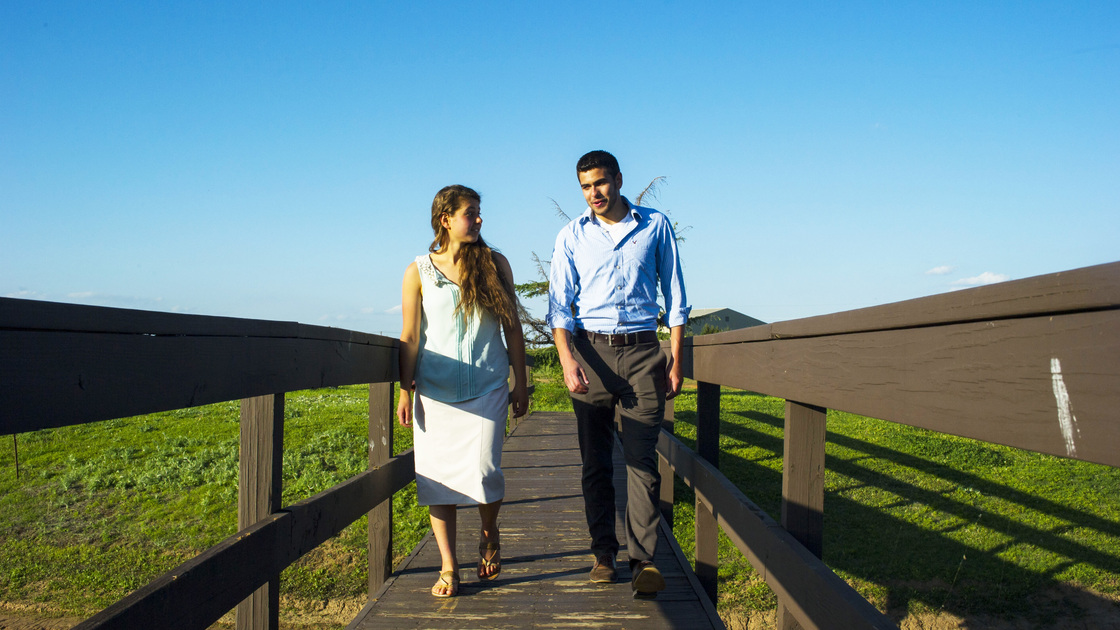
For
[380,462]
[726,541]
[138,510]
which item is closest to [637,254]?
[380,462]

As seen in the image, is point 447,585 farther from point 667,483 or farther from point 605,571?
point 667,483

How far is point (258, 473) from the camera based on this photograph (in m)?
2.19

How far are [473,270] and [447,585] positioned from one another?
4.68ft

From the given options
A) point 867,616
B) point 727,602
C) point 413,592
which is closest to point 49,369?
point 867,616

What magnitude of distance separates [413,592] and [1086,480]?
9.05m

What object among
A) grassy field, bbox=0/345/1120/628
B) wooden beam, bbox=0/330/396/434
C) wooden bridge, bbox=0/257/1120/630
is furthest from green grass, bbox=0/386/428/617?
wooden beam, bbox=0/330/396/434

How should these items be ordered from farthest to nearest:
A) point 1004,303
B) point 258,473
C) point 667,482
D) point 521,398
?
point 667,482 → point 521,398 → point 258,473 → point 1004,303

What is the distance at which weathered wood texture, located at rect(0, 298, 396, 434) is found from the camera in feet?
3.65

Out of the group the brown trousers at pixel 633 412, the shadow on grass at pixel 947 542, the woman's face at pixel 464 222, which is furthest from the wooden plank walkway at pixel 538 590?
the shadow on grass at pixel 947 542

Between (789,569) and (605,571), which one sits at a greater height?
(789,569)

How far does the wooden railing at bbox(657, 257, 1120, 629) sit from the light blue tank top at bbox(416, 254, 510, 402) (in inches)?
46.2

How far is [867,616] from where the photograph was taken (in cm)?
155

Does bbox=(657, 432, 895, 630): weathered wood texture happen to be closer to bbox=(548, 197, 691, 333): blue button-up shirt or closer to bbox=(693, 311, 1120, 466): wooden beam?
bbox=(693, 311, 1120, 466): wooden beam

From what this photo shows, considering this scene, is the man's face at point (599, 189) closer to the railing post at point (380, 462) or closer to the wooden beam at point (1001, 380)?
the railing post at point (380, 462)
